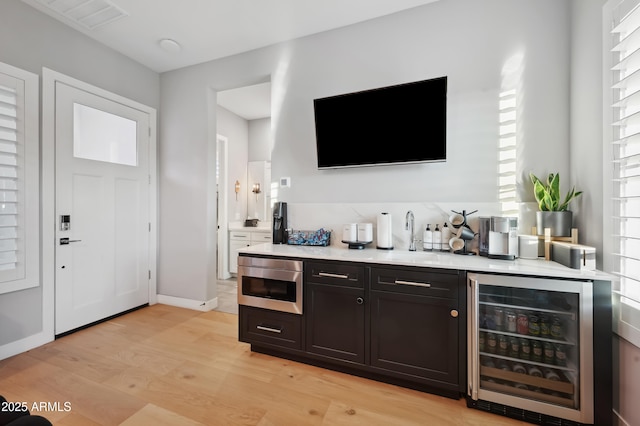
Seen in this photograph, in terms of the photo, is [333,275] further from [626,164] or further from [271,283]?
[626,164]

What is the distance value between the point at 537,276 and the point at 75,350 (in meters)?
3.51

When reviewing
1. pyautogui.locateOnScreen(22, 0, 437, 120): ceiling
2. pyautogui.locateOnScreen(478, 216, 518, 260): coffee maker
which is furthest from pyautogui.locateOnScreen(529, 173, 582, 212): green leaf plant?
pyautogui.locateOnScreen(22, 0, 437, 120): ceiling

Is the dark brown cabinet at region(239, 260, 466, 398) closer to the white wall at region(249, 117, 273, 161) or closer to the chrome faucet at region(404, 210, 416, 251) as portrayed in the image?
the chrome faucet at region(404, 210, 416, 251)

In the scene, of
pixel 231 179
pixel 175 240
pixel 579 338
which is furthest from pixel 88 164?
pixel 579 338

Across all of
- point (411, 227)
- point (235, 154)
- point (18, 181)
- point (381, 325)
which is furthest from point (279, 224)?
point (235, 154)

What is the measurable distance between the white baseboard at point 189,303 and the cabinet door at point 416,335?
7.23ft

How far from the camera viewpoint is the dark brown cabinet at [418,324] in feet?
5.65

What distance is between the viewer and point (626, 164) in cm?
148

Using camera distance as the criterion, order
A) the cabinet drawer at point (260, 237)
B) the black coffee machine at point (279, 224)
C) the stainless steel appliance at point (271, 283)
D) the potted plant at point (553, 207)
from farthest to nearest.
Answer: the cabinet drawer at point (260, 237) → the black coffee machine at point (279, 224) → the stainless steel appliance at point (271, 283) → the potted plant at point (553, 207)

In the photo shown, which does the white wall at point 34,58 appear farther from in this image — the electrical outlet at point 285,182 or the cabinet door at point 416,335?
the cabinet door at point 416,335

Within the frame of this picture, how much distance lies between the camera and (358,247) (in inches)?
94.6

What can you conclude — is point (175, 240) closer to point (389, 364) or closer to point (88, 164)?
point (88, 164)

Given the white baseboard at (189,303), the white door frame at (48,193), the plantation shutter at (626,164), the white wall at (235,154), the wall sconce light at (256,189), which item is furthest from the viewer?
the wall sconce light at (256,189)

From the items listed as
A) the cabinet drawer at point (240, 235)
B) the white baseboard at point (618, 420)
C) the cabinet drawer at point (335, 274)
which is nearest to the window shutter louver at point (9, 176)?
the cabinet drawer at point (335, 274)
